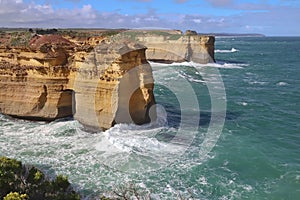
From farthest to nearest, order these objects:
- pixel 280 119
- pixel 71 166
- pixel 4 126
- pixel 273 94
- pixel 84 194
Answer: pixel 273 94 < pixel 280 119 < pixel 4 126 < pixel 71 166 < pixel 84 194

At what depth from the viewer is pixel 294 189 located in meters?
18.0

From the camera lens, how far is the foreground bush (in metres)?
14.8

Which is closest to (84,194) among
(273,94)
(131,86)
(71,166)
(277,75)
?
(71,166)

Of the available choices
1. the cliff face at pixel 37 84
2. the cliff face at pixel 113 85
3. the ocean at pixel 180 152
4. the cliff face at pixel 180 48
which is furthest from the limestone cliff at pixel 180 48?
the cliff face at pixel 113 85

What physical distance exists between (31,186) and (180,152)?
31.2 ft

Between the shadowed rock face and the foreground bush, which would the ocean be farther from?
the foreground bush

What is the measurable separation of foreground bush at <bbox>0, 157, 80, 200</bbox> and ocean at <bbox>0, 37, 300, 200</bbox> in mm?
1645

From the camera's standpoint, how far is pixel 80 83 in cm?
2555

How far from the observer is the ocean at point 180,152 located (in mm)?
17781

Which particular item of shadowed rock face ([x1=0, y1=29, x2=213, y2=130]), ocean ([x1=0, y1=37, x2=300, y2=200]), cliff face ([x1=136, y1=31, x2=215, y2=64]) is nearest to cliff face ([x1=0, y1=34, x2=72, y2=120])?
shadowed rock face ([x1=0, y1=29, x2=213, y2=130])

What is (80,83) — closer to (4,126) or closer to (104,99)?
(104,99)

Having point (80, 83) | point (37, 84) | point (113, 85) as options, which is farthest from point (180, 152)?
point (37, 84)

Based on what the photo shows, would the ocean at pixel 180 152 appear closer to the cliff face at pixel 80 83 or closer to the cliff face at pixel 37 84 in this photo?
the cliff face at pixel 37 84

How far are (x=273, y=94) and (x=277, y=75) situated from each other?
19.1m
